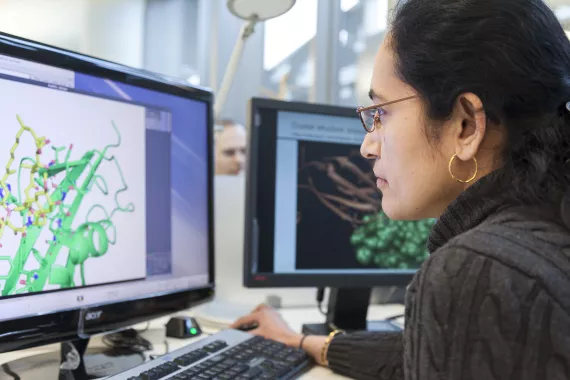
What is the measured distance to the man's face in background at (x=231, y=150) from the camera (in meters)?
1.52

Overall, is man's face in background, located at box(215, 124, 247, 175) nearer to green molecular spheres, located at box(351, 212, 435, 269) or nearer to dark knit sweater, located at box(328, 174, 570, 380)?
green molecular spheres, located at box(351, 212, 435, 269)

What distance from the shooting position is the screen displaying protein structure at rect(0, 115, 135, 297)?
0.62 m

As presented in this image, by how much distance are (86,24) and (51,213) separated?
1345 mm

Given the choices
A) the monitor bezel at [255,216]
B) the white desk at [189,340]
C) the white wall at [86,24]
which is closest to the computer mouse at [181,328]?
the white desk at [189,340]

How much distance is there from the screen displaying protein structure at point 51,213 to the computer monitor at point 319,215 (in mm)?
308

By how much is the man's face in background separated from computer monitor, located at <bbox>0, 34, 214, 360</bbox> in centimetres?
58

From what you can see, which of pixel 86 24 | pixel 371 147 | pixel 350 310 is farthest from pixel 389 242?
pixel 86 24

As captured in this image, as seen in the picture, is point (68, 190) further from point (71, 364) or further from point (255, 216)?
point (255, 216)

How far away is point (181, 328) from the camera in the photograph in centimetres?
96

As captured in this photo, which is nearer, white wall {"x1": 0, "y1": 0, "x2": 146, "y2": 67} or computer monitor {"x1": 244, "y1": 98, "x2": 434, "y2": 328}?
computer monitor {"x1": 244, "y1": 98, "x2": 434, "y2": 328}

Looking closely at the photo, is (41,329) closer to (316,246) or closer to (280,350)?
(280,350)

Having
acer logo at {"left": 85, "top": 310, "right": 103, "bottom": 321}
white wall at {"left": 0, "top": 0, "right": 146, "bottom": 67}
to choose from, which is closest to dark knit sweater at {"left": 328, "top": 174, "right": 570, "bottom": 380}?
acer logo at {"left": 85, "top": 310, "right": 103, "bottom": 321}

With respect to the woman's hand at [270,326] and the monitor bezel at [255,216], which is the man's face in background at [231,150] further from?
the woman's hand at [270,326]

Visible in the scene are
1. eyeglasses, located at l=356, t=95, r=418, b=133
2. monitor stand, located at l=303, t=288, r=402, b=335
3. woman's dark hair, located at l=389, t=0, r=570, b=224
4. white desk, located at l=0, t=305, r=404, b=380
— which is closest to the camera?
woman's dark hair, located at l=389, t=0, r=570, b=224
